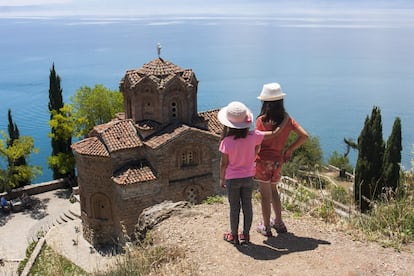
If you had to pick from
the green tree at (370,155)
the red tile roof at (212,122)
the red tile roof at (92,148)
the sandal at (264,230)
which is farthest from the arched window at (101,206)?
the sandal at (264,230)

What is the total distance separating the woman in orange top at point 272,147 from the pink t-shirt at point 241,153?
0.98ft

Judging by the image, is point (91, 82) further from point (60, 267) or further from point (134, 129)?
point (60, 267)

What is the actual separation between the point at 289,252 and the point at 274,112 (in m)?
1.89

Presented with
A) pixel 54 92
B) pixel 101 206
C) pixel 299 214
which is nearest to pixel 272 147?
pixel 299 214

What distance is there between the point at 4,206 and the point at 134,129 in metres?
9.07

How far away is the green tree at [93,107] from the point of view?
80.6ft

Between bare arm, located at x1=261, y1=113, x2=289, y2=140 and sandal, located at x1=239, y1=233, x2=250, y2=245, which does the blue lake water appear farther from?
bare arm, located at x1=261, y1=113, x2=289, y2=140

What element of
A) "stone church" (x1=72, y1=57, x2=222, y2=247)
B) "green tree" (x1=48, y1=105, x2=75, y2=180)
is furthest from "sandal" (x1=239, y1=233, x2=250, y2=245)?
"green tree" (x1=48, y1=105, x2=75, y2=180)

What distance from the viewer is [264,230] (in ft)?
21.0

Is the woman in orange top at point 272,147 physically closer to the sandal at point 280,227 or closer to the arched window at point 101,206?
the sandal at point 280,227

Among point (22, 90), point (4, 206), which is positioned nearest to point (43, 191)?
point (4, 206)

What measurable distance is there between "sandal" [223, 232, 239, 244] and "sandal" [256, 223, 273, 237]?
1.65 feet

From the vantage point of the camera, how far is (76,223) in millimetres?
18594

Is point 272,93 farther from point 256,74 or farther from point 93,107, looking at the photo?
point 256,74
